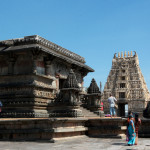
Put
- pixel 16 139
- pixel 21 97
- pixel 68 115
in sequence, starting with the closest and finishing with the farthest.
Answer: pixel 16 139, pixel 68 115, pixel 21 97

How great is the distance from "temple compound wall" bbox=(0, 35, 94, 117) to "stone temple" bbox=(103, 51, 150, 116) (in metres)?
46.9

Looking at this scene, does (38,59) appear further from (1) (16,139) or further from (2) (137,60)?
(2) (137,60)

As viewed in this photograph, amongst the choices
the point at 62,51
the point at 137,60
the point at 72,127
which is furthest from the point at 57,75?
the point at 137,60

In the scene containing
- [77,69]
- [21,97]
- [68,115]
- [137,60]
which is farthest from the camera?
[137,60]

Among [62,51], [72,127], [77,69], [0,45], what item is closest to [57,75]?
[62,51]

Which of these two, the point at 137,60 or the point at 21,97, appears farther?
the point at 137,60

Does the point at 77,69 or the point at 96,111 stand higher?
the point at 77,69

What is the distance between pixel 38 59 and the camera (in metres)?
16.4

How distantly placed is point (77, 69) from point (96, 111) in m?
4.33

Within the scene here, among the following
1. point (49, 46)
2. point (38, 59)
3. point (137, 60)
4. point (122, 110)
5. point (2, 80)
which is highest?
point (137, 60)

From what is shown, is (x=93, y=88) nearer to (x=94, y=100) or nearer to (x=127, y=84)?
(x=94, y=100)

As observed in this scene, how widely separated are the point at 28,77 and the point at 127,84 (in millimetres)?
50363

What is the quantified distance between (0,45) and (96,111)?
866 cm

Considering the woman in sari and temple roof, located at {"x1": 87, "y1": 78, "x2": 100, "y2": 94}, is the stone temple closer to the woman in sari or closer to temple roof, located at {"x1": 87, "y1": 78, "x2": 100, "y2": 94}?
temple roof, located at {"x1": 87, "y1": 78, "x2": 100, "y2": 94}
